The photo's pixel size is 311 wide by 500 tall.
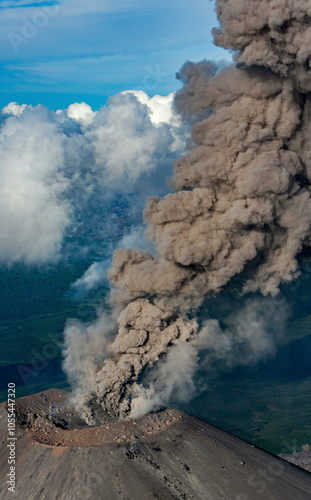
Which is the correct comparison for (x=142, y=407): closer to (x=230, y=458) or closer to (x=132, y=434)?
(x=132, y=434)

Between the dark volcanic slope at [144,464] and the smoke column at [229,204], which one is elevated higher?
the smoke column at [229,204]

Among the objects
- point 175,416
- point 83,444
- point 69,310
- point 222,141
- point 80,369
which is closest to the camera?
point 83,444

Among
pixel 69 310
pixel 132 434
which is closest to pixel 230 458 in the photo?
pixel 132 434

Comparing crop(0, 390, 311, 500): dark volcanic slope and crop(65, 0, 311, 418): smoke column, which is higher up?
crop(65, 0, 311, 418): smoke column
